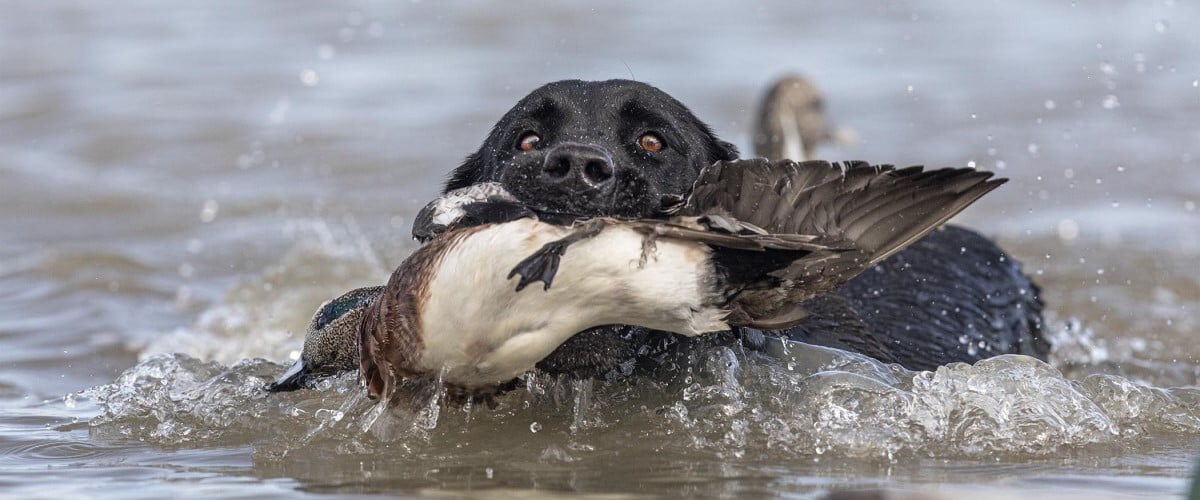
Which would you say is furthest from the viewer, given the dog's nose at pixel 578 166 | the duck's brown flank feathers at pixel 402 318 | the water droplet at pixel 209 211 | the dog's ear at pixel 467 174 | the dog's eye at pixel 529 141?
the water droplet at pixel 209 211

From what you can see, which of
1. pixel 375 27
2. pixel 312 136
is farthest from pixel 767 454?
pixel 375 27

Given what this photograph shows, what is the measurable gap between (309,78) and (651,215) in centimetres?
1010

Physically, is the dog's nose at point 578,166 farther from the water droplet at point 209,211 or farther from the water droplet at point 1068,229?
the water droplet at point 209,211

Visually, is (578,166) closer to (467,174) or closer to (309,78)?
(467,174)

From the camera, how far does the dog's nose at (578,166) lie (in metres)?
3.64

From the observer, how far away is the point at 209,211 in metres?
9.70

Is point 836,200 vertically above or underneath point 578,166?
underneath

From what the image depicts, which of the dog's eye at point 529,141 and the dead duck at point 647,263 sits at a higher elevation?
the dog's eye at point 529,141

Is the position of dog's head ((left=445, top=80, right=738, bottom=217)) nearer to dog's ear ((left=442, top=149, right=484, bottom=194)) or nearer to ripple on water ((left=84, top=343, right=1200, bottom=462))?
dog's ear ((left=442, top=149, right=484, bottom=194))

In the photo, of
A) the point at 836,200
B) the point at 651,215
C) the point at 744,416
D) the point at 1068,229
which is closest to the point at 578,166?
A: the point at 651,215

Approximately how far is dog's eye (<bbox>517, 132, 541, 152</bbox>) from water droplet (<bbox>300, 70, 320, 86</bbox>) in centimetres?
906

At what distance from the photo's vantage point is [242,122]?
11805mm

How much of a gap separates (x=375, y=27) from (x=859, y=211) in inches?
456

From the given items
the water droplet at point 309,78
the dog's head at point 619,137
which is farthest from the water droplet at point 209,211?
the dog's head at point 619,137
